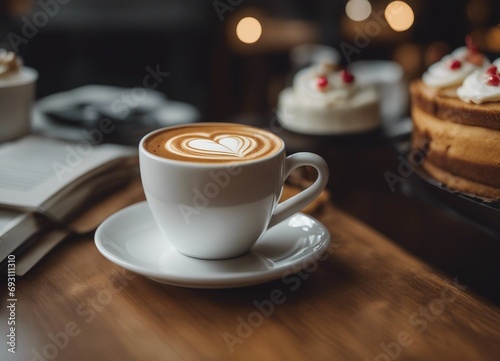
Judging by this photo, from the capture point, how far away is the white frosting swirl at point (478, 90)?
0.95 metres

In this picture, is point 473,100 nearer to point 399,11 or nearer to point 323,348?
point 323,348

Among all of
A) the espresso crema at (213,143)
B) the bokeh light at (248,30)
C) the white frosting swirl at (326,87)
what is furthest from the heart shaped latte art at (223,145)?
the bokeh light at (248,30)

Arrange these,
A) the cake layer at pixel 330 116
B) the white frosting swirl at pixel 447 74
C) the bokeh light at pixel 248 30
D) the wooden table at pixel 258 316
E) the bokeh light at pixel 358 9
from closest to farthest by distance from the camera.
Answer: the wooden table at pixel 258 316 < the white frosting swirl at pixel 447 74 < the cake layer at pixel 330 116 < the bokeh light at pixel 358 9 < the bokeh light at pixel 248 30

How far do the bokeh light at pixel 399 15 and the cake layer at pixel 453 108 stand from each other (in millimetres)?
2394

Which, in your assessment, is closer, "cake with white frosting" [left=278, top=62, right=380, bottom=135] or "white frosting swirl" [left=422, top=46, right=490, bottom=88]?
"white frosting swirl" [left=422, top=46, right=490, bottom=88]

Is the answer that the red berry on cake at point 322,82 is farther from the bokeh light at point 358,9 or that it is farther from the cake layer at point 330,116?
the bokeh light at point 358,9

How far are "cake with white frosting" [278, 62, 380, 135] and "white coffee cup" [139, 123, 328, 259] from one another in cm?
59

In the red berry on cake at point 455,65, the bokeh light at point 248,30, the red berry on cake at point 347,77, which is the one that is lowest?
the bokeh light at point 248,30

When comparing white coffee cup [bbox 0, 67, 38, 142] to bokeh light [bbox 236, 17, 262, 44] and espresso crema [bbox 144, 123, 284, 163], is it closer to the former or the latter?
espresso crema [bbox 144, 123, 284, 163]

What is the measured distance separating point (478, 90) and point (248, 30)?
2882 mm

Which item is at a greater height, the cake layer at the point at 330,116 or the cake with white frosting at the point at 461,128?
the cake with white frosting at the point at 461,128

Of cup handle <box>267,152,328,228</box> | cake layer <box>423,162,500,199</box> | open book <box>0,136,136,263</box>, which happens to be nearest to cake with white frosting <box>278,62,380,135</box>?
cake layer <box>423,162,500,199</box>

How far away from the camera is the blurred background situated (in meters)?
3.28

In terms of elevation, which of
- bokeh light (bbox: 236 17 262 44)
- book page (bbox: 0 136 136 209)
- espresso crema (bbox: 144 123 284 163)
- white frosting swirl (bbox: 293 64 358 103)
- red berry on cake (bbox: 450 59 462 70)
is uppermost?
red berry on cake (bbox: 450 59 462 70)
